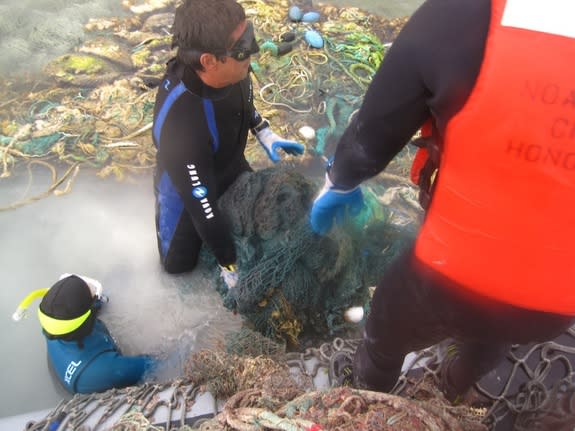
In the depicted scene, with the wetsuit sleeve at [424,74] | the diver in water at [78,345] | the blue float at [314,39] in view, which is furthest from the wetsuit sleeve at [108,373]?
the blue float at [314,39]

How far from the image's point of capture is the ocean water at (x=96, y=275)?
2410mm

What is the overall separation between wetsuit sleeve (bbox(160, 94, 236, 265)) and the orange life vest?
1.14 metres

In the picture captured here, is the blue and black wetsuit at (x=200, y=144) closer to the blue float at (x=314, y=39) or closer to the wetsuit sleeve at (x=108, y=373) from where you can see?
the wetsuit sleeve at (x=108, y=373)

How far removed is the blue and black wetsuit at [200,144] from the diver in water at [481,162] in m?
0.78

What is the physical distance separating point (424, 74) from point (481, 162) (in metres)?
0.24

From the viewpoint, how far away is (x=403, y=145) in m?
1.28

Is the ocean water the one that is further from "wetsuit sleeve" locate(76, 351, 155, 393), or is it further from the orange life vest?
the orange life vest

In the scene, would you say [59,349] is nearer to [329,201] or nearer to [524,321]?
[329,201]

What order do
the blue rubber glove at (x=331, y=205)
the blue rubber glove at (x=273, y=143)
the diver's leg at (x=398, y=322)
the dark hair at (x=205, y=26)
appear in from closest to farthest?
the diver's leg at (x=398, y=322) < the blue rubber glove at (x=331, y=205) < the dark hair at (x=205, y=26) < the blue rubber glove at (x=273, y=143)

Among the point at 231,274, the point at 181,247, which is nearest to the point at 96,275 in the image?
the point at 181,247

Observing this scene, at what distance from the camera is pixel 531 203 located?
1000 mm

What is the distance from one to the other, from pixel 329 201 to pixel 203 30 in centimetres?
87

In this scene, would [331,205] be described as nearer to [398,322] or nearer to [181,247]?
[398,322]

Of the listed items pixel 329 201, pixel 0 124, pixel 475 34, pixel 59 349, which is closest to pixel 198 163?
pixel 329 201
